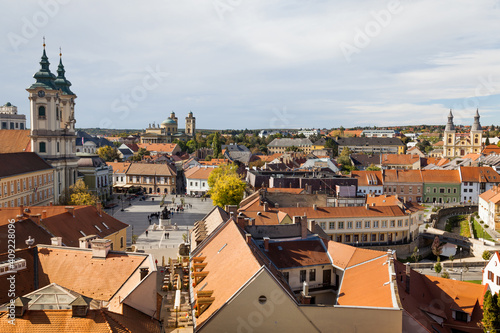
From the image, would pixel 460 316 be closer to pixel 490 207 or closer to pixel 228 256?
pixel 228 256

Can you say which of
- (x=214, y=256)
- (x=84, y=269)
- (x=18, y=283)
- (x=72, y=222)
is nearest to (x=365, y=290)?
(x=214, y=256)

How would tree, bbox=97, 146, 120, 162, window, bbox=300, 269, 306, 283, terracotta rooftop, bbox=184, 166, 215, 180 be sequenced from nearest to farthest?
window, bbox=300, 269, 306, 283 → terracotta rooftop, bbox=184, 166, 215, 180 → tree, bbox=97, 146, 120, 162

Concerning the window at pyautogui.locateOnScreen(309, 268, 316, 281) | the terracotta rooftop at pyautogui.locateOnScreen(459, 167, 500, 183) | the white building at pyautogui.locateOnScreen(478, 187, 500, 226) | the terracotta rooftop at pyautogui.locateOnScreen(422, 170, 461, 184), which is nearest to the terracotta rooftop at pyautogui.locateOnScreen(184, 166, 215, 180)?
the terracotta rooftop at pyautogui.locateOnScreen(422, 170, 461, 184)

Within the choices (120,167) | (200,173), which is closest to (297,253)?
(200,173)

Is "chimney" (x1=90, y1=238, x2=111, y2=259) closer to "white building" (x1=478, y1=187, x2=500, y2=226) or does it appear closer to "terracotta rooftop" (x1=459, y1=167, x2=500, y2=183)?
"white building" (x1=478, y1=187, x2=500, y2=226)

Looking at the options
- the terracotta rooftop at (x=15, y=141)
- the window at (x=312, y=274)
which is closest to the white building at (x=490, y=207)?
the window at (x=312, y=274)

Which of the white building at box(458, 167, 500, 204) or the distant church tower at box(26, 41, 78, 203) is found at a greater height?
the distant church tower at box(26, 41, 78, 203)
